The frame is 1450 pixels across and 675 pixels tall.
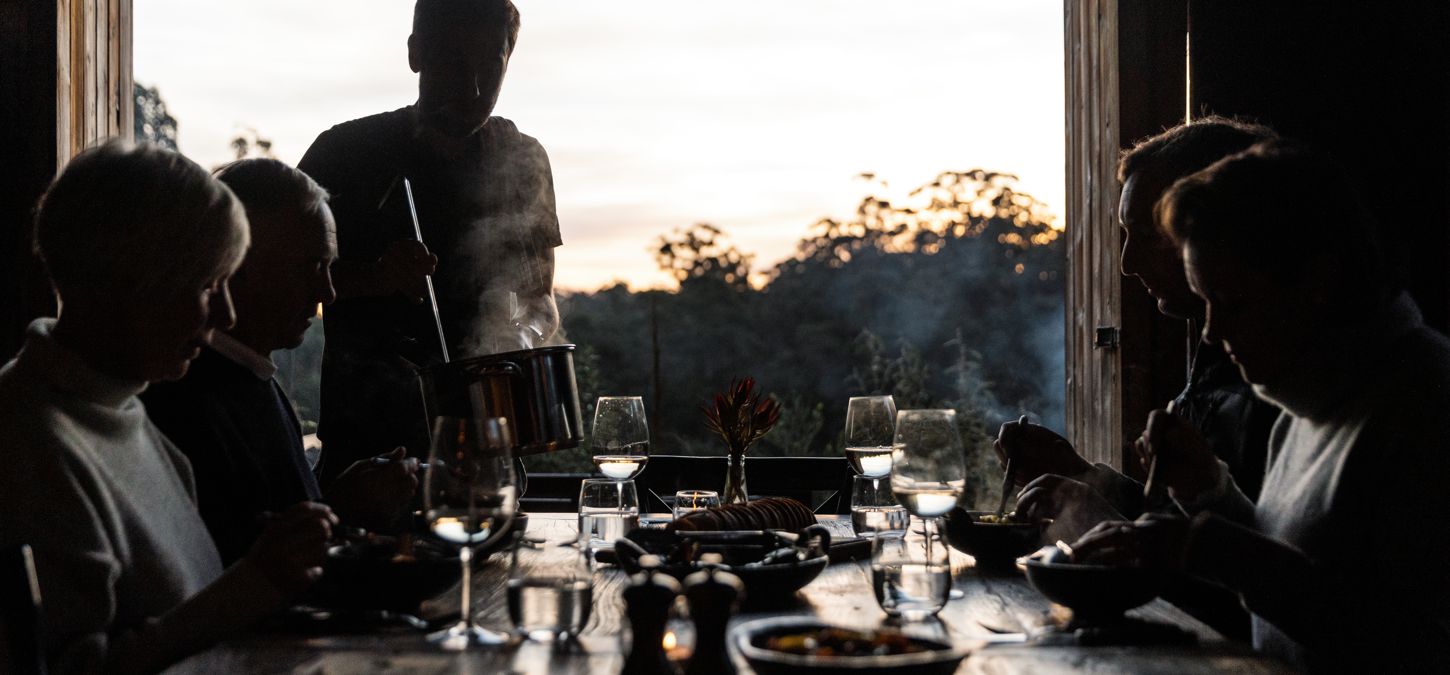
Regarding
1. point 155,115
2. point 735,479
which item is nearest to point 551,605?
point 735,479

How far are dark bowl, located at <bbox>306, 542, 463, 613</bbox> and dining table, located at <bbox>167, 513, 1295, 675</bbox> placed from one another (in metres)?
0.04

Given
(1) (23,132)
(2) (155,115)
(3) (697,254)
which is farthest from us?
(3) (697,254)

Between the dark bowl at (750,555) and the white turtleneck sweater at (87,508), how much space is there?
0.59 metres

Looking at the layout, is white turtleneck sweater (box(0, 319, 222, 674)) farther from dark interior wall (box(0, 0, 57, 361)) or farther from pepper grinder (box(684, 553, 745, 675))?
dark interior wall (box(0, 0, 57, 361))

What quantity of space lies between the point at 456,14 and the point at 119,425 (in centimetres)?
198

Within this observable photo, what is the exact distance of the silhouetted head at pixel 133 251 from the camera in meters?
1.37

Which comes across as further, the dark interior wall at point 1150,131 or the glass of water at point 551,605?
the dark interior wall at point 1150,131

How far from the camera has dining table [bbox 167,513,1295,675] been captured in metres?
1.25

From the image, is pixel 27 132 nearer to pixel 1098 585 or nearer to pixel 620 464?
pixel 620 464

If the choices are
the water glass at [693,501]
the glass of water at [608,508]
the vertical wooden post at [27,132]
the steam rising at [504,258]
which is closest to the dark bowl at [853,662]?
the glass of water at [608,508]

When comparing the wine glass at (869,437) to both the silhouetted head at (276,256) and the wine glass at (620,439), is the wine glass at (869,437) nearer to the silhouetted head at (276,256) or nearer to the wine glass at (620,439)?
the wine glass at (620,439)

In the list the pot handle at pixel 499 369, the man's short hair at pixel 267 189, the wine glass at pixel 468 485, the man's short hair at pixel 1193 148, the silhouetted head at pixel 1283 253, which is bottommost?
the wine glass at pixel 468 485

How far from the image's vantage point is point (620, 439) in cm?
232

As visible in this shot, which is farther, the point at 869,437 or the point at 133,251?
the point at 869,437
